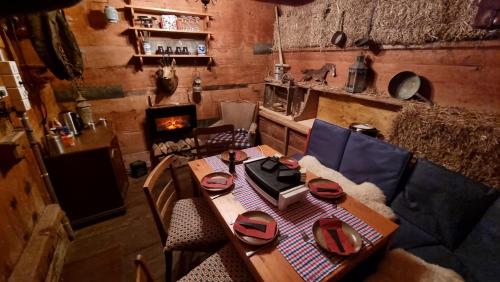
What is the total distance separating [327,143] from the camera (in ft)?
7.19


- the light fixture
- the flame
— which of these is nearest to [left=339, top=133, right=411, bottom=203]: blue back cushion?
the flame

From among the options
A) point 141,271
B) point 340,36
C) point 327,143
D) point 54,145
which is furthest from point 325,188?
point 54,145

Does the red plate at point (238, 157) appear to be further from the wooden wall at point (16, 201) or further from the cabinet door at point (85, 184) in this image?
the wooden wall at point (16, 201)

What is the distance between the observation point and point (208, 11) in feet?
10.1

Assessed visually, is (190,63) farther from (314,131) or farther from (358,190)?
(358,190)

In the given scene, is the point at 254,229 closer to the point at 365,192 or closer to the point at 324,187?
the point at 324,187

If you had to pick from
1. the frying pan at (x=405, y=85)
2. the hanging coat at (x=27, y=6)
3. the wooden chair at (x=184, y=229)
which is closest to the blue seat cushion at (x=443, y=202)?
the frying pan at (x=405, y=85)

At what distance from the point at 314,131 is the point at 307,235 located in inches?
56.1

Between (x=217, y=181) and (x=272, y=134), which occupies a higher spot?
(x=217, y=181)

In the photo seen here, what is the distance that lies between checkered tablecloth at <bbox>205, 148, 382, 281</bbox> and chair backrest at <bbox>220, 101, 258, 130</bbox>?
1.98 meters

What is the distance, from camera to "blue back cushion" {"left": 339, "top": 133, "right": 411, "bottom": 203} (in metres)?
1.66

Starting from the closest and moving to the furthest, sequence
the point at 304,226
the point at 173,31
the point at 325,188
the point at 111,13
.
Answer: the point at 304,226 → the point at 325,188 → the point at 111,13 → the point at 173,31

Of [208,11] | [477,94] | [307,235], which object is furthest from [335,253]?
[208,11]

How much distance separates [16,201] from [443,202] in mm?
2811
